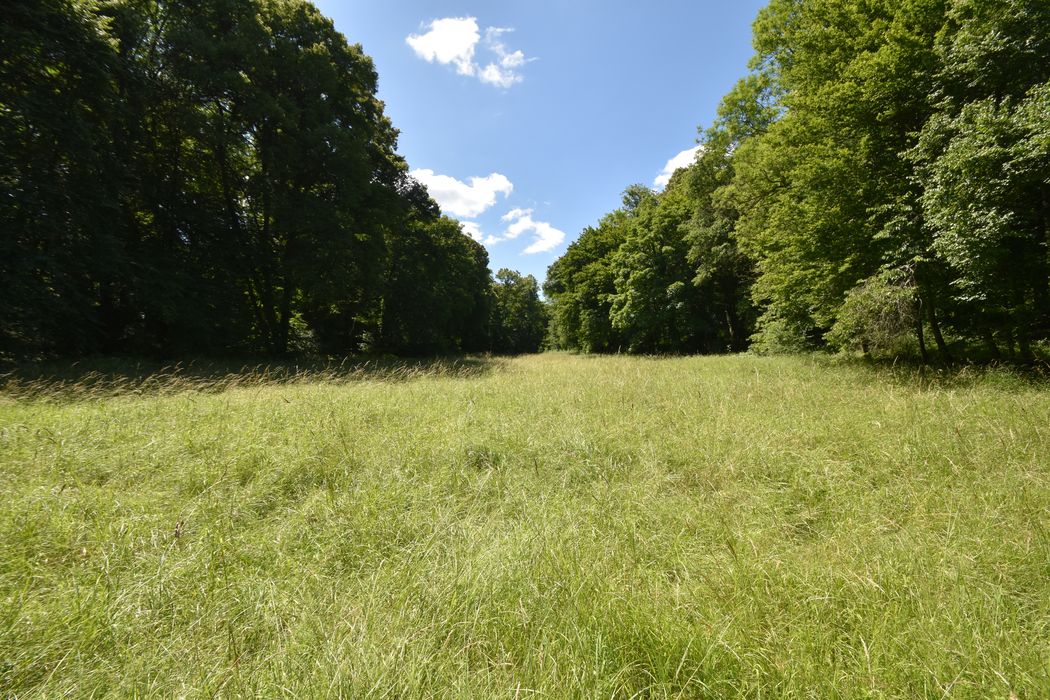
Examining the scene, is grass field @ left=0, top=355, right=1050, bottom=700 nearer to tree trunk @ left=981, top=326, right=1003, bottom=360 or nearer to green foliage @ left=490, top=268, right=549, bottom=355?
tree trunk @ left=981, top=326, right=1003, bottom=360

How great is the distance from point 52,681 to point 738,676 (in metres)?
3.00

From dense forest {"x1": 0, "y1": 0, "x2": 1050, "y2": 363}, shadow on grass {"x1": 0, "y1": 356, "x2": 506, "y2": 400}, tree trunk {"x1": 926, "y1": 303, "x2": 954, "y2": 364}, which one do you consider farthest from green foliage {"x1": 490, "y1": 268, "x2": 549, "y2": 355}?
tree trunk {"x1": 926, "y1": 303, "x2": 954, "y2": 364}

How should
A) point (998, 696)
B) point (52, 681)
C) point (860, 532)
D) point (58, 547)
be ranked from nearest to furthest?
point (998, 696) → point (52, 681) → point (58, 547) → point (860, 532)

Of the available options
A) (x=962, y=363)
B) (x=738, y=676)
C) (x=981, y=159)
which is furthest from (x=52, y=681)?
(x=962, y=363)

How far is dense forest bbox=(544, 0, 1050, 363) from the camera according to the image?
6.03m

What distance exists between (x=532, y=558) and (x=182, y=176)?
21.1 meters

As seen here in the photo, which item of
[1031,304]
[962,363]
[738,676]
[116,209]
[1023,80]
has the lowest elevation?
[738,676]

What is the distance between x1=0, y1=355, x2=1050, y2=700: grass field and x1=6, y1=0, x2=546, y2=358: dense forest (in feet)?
29.3

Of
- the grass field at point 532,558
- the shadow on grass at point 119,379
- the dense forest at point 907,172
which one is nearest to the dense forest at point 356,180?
the dense forest at point 907,172

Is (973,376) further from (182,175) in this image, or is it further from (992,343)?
(182,175)

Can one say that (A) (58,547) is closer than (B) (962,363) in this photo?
Yes

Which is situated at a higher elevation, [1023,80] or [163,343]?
[1023,80]

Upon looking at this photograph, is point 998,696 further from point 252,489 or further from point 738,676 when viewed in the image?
point 252,489

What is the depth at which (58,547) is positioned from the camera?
2.34 m
